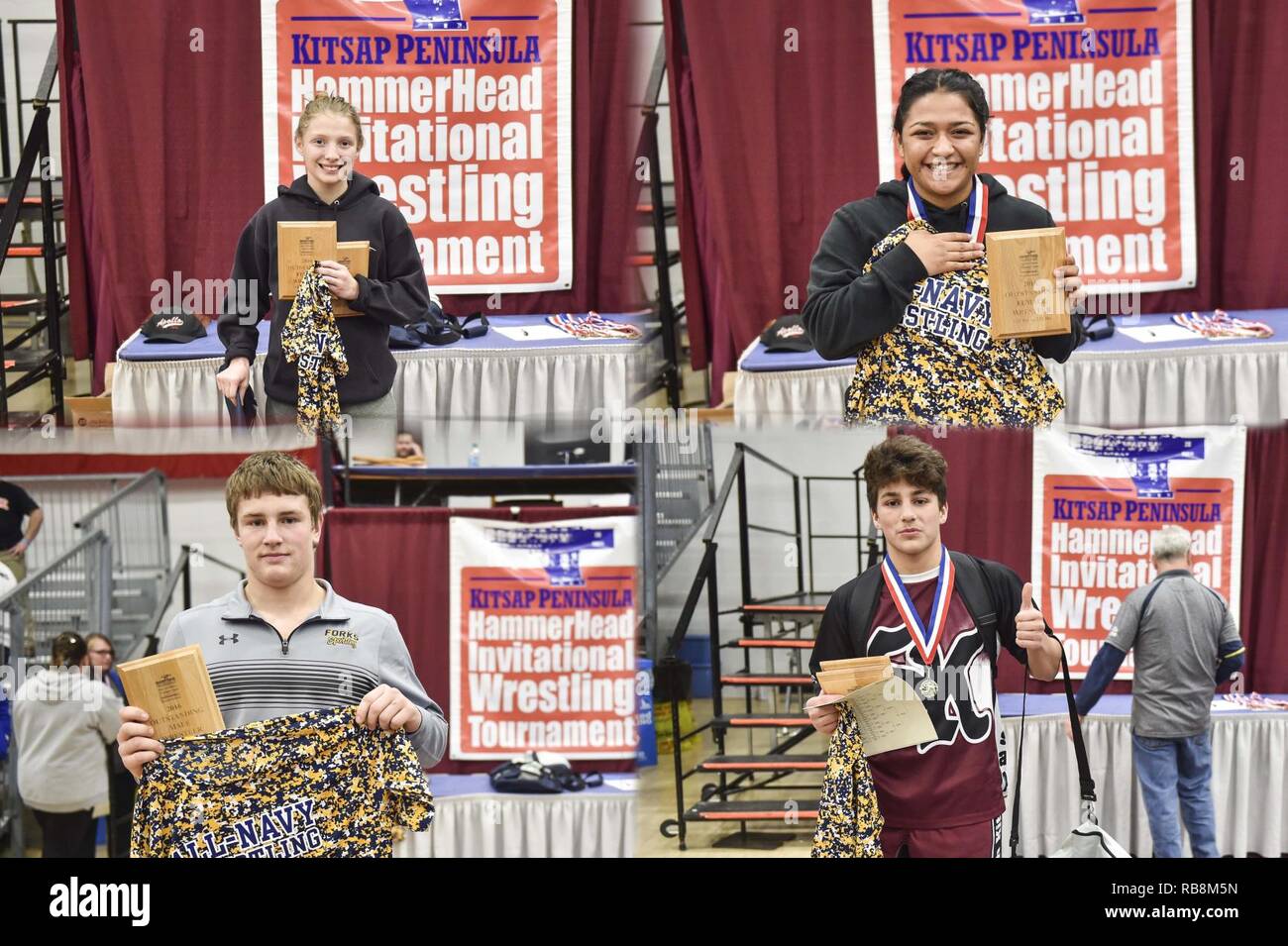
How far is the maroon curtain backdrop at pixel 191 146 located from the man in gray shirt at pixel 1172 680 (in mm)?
2464

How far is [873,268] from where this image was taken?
2.84 m

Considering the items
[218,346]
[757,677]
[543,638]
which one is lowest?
[543,638]

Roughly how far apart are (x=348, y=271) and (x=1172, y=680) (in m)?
2.34

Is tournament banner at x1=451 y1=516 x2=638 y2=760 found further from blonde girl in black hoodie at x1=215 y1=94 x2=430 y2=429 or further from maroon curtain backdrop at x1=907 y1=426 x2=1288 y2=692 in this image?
blonde girl in black hoodie at x1=215 y1=94 x2=430 y2=429

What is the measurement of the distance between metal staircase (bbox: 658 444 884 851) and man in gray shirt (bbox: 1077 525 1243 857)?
2.31ft

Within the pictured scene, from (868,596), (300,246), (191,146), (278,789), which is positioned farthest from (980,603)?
(191,146)

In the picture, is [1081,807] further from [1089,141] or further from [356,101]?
[356,101]

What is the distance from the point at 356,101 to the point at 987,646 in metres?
3.35

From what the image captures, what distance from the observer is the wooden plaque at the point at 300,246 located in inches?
127

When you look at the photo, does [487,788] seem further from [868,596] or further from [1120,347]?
[868,596]

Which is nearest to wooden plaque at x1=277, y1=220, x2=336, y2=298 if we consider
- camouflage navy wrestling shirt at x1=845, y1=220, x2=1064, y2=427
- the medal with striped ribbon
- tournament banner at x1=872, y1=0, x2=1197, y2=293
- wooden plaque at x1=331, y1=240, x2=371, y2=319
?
wooden plaque at x1=331, y1=240, x2=371, y2=319

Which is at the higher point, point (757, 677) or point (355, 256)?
point (355, 256)

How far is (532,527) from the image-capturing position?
5.21 m

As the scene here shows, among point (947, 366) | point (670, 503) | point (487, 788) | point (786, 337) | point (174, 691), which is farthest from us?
point (487, 788)
